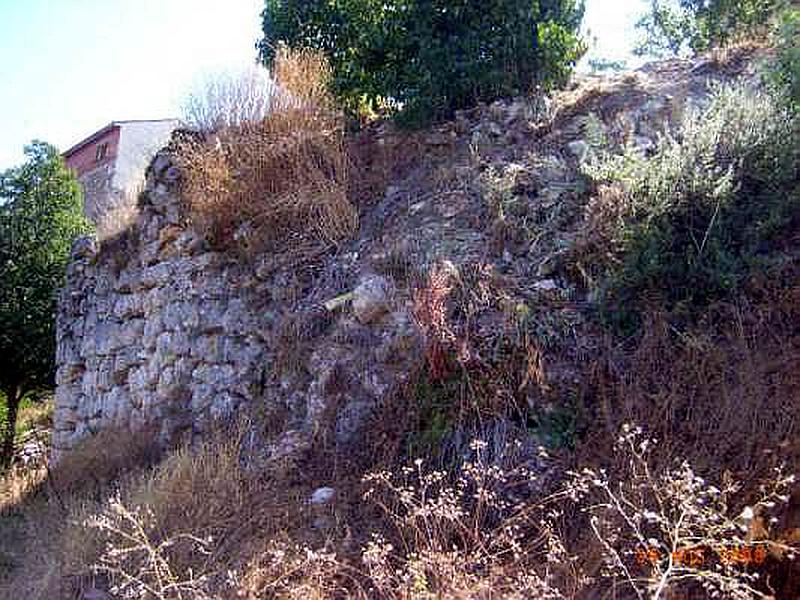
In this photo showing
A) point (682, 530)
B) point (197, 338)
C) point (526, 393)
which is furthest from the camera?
point (197, 338)

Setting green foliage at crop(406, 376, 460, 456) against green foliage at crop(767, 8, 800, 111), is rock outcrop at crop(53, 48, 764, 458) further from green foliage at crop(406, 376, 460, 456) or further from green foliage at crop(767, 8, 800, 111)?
green foliage at crop(767, 8, 800, 111)

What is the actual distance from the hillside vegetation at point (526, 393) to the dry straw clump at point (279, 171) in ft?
0.19

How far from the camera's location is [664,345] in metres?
3.48

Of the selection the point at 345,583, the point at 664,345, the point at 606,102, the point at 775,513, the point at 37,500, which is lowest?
the point at 37,500

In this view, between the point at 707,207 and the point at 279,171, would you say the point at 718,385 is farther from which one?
the point at 279,171

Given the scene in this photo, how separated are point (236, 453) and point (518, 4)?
4.57 m

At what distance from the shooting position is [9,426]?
10953mm

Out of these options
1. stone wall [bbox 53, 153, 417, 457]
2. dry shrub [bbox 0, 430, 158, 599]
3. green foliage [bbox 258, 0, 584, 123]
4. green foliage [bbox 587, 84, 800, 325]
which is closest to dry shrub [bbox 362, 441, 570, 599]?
stone wall [bbox 53, 153, 417, 457]

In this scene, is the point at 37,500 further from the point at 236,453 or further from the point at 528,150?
the point at 528,150

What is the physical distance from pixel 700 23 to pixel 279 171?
4.53 m

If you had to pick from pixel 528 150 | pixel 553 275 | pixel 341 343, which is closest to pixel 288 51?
pixel 528 150

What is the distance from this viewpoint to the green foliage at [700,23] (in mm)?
6406

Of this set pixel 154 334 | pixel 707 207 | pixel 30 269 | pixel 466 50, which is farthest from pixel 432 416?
pixel 30 269

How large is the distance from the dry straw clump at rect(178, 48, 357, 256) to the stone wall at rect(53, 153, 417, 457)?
0.30 m
